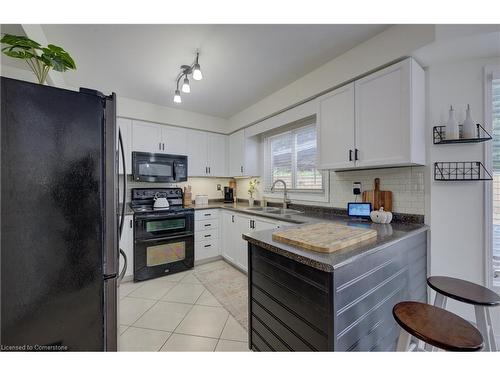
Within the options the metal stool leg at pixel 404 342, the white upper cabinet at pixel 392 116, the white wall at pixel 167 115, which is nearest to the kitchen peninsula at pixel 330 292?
the metal stool leg at pixel 404 342

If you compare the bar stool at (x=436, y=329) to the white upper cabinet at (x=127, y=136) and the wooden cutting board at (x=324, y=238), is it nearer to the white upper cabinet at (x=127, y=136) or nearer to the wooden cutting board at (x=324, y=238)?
the wooden cutting board at (x=324, y=238)

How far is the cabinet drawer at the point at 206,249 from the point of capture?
3.30 m

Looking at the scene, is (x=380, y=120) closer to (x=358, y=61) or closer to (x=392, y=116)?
(x=392, y=116)

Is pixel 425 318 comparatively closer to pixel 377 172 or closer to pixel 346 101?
pixel 377 172

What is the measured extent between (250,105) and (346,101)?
5.61 ft

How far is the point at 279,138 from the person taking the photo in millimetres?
3422

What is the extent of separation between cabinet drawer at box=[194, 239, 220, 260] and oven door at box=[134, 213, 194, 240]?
0.30 m

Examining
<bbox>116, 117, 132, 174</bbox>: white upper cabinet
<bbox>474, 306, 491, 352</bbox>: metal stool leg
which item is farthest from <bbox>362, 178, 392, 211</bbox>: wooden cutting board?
<bbox>116, 117, 132, 174</bbox>: white upper cabinet

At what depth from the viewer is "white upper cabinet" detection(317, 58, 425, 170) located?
63.1 inches

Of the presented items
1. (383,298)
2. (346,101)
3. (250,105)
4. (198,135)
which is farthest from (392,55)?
(198,135)

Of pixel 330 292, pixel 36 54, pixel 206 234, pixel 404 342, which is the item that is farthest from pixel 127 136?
pixel 404 342

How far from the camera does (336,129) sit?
2.08 meters

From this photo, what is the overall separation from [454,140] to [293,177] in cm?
182

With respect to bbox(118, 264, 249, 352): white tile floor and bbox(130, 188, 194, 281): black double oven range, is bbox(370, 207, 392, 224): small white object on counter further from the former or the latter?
bbox(130, 188, 194, 281): black double oven range
